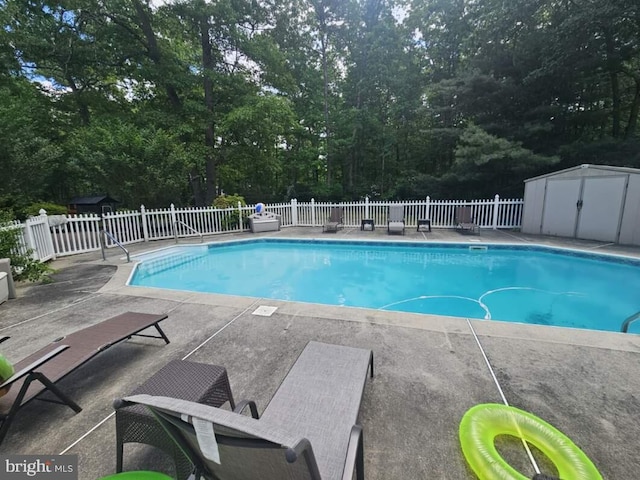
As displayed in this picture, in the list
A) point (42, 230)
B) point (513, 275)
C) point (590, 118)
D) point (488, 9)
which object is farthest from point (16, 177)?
point (590, 118)

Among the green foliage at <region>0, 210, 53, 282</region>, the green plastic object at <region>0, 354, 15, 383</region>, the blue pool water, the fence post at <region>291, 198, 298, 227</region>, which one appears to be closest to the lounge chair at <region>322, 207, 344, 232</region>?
the blue pool water

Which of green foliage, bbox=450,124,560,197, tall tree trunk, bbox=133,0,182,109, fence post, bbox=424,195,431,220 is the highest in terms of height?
tall tree trunk, bbox=133,0,182,109

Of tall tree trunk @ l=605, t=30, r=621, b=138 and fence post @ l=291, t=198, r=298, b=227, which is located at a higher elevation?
tall tree trunk @ l=605, t=30, r=621, b=138

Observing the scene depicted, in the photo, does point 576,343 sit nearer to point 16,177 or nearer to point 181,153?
point 181,153

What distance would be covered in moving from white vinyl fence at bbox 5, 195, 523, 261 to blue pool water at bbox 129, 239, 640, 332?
1810 mm

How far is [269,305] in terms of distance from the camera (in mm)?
3863

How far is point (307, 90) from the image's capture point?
1822 centimetres

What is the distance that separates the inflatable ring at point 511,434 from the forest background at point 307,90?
11.8 m

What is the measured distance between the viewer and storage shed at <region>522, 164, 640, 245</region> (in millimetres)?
7016

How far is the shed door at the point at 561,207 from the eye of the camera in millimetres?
8011

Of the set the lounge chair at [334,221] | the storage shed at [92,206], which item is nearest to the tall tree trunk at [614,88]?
the lounge chair at [334,221]

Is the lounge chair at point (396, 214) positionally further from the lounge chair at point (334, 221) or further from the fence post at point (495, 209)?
the fence post at point (495, 209)

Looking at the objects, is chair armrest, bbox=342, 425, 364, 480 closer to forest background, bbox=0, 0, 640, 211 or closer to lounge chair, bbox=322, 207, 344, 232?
lounge chair, bbox=322, 207, 344, 232

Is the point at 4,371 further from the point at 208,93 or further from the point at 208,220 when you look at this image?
the point at 208,93
